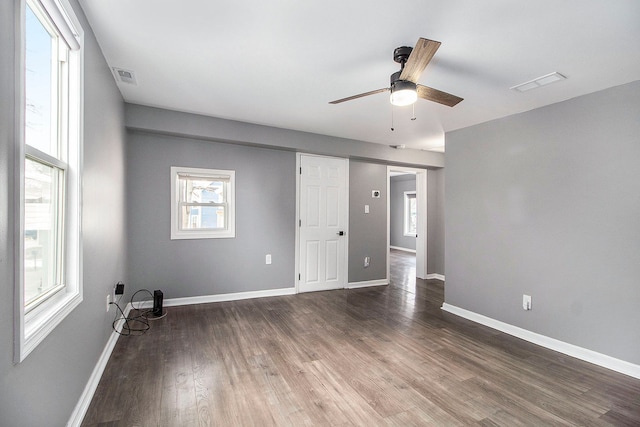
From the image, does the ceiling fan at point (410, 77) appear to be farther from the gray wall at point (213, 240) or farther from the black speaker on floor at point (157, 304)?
the black speaker on floor at point (157, 304)

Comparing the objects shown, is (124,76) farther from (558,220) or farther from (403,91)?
(558,220)

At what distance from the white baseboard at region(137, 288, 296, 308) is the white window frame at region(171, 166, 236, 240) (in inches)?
32.0

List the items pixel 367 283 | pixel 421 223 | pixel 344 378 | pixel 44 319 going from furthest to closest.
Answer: pixel 421 223, pixel 367 283, pixel 344 378, pixel 44 319

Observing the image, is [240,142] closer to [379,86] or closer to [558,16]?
[379,86]

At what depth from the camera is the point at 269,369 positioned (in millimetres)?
2430

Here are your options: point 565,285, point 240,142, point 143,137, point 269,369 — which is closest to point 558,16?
point 565,285

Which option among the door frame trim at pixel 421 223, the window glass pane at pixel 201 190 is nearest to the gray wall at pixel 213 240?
the window glass pane at pixel 201 190

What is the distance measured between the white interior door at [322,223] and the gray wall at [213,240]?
0.20 metres

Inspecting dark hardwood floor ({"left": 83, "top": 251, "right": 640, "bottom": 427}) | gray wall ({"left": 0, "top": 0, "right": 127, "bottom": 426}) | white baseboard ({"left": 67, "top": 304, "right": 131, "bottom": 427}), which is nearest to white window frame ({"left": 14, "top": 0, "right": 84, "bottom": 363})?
gray wall ({"left": 0, "top": 0, "right": 127, "bottom": 426})

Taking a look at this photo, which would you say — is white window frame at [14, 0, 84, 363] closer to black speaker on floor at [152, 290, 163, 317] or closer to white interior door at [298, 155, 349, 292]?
black speaker on floor at [152, 290, 163, 317]

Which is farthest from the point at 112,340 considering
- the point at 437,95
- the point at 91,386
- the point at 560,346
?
the point at 560,346

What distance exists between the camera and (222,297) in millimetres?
4168

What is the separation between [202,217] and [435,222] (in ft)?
14.3

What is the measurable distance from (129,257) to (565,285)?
4.79 metres
